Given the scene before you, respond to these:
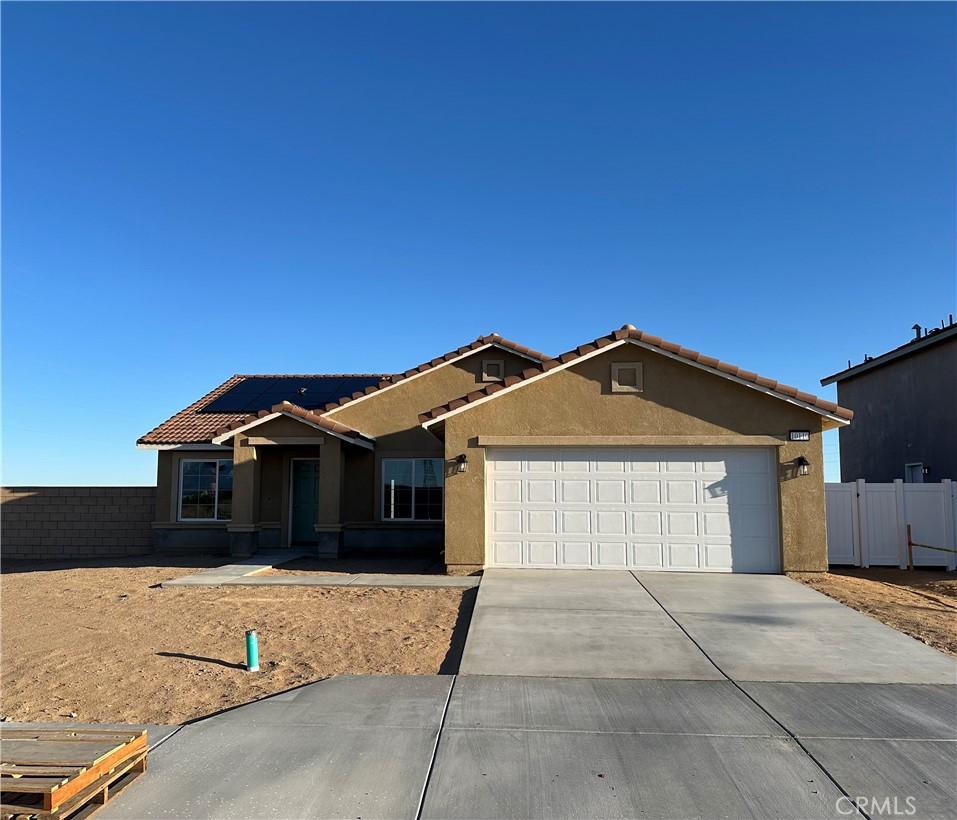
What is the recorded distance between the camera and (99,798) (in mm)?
3857

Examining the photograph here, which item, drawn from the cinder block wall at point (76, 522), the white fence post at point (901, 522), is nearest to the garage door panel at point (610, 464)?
the white fence post at point (901, 522)

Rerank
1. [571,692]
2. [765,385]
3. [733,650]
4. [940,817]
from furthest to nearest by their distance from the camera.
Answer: [765,385]
[733,650]
[571,692]
[940,817]

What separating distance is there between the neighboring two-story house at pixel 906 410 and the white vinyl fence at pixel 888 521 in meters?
3.74

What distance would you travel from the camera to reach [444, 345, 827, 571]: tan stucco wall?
38.6 ft

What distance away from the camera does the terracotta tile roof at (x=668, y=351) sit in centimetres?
1176

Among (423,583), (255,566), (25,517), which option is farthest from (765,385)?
(25,517)

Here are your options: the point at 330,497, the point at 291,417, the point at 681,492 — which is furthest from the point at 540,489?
the point at 291,417

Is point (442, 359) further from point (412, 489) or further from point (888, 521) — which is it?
point (888, 521)

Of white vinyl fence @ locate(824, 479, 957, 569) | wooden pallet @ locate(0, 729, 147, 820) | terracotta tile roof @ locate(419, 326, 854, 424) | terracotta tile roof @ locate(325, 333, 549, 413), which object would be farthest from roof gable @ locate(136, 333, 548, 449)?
wooden pallet @ locate(0, 729, 147, 820)

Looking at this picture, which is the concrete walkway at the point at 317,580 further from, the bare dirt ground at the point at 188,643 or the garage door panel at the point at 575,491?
the garage door panel at the point at 575,491

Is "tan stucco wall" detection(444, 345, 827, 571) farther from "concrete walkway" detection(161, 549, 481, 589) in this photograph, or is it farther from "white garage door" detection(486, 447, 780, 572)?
"concrete walkway" detection(161, 549, 481, 589)

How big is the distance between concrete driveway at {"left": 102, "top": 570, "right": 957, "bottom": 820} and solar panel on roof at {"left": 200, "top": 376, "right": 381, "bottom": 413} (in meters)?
13.0

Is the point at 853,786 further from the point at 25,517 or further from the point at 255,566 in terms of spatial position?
the point at 25,517

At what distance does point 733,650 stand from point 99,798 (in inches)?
233
